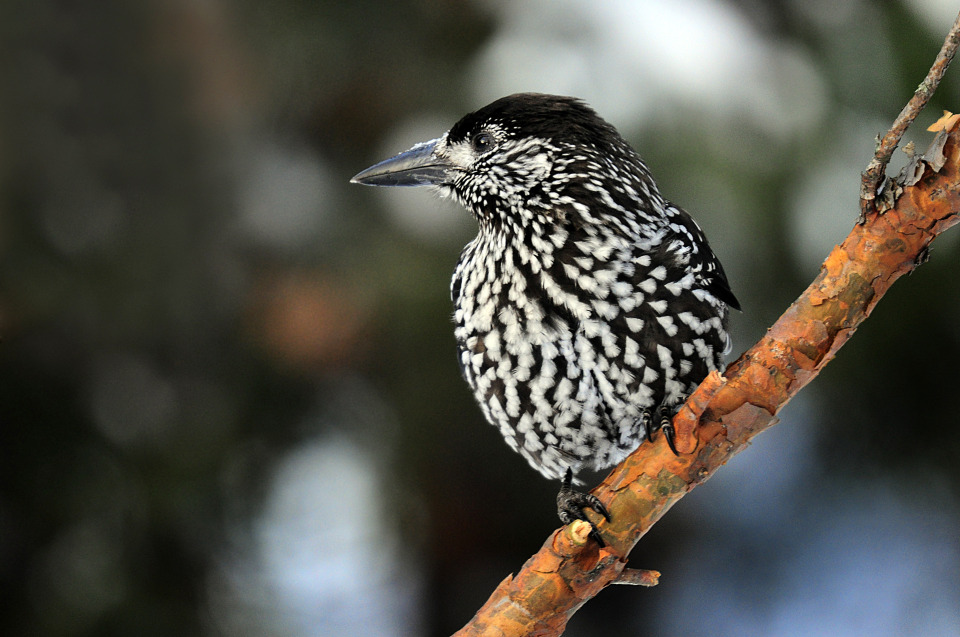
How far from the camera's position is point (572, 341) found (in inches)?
71.2

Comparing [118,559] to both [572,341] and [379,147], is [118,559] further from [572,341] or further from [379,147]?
A: [572,341]

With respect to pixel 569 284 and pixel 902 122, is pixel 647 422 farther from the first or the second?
pixel 902 122

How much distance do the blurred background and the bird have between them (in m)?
1.05

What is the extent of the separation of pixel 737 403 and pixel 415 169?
3.16 ft

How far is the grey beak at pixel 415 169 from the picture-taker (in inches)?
80.8

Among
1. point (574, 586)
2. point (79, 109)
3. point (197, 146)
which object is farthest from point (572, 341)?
point (79, 109)

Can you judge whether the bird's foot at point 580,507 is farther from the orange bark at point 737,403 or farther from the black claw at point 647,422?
the black claw at point 647,422

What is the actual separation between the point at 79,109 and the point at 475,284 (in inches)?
74.8

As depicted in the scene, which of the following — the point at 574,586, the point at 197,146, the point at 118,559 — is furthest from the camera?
the point at 197,146

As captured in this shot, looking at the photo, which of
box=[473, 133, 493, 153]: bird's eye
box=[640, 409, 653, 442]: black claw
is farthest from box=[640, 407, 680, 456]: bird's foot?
box=[473, 133, 493, 153]: bird's eye

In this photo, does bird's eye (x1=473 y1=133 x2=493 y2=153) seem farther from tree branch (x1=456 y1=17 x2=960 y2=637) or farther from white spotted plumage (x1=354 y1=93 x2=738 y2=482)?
tree branch (x1=456 y1=17 x2=960 y2=637)

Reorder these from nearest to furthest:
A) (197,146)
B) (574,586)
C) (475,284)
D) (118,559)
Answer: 1. (574,586)
2. (475,284)
3. (118,559)
4. (197,146)

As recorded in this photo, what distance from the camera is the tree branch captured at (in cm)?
141

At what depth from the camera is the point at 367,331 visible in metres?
3.19
